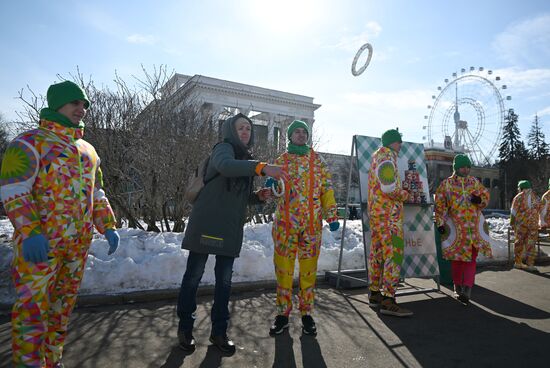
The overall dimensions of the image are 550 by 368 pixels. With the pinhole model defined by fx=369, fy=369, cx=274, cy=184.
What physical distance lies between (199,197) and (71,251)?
123 cm

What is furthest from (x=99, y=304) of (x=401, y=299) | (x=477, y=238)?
(x=477, y=238)

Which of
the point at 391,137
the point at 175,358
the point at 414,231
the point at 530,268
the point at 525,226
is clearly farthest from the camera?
the point at 525,226

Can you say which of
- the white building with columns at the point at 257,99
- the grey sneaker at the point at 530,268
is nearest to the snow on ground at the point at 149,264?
the grey sneaker at the point at 530,268

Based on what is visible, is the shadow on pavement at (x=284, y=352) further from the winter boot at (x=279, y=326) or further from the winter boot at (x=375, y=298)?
the winter boot at (x=375, y=298)

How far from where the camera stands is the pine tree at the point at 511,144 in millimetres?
60625

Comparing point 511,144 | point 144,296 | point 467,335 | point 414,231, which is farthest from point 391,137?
point 511,144

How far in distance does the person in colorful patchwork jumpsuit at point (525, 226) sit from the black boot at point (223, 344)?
26.5 ft

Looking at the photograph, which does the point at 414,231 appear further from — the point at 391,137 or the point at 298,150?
the point at 298,150

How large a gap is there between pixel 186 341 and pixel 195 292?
0.42 metres

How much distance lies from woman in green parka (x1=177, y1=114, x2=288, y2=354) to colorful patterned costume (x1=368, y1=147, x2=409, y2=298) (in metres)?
1.86

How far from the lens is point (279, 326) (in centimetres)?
382

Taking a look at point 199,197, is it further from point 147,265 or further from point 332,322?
point 147,265

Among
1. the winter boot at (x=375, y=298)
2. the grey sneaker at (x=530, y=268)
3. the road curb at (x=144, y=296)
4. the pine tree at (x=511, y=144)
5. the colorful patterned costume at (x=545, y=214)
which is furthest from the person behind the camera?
the pine tree at (x=511, y=144)

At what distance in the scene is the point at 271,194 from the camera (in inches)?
148
